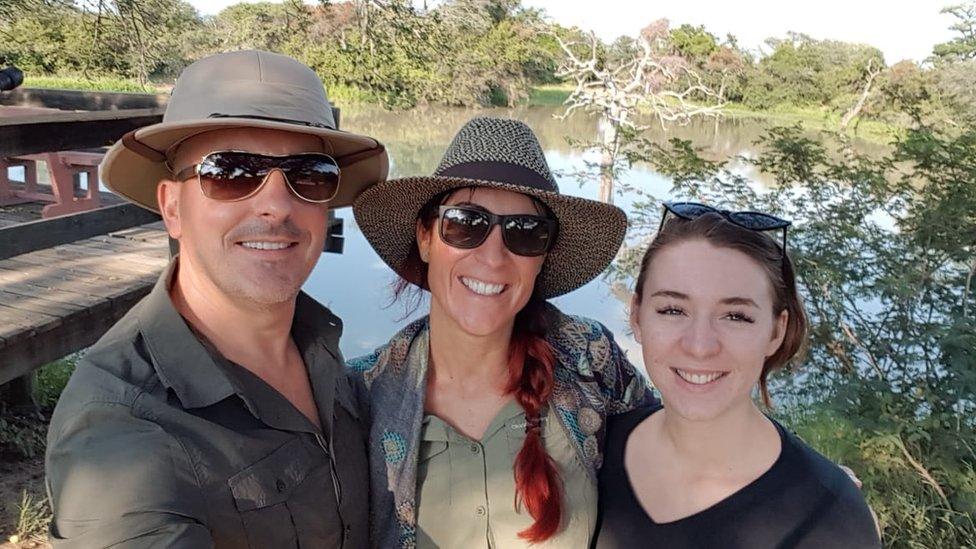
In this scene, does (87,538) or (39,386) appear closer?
(87,538)

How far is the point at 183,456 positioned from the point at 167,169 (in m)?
0.82

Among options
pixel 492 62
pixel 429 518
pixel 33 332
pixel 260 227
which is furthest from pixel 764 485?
pixel 492 62

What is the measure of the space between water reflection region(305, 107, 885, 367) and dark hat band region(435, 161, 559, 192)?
73 centimetres

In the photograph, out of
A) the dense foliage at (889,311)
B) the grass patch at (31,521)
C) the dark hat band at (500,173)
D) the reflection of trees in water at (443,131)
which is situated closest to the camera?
the dark hat band at (500,173)

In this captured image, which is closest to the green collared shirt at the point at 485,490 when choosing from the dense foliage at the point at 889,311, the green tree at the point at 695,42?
the dense foliage at the point at 889,311

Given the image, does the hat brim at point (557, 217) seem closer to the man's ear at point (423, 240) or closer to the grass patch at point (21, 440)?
the man's ear at point (423, 240)

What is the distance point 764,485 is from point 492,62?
19376 millimetres

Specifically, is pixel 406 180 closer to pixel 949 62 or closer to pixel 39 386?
pixel 39 386

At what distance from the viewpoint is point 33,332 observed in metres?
3.32

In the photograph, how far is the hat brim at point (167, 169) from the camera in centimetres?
Answer: 144

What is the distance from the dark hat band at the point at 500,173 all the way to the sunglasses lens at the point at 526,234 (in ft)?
0.28

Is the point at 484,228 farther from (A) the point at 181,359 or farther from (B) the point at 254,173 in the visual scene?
(A) the point at 181,359

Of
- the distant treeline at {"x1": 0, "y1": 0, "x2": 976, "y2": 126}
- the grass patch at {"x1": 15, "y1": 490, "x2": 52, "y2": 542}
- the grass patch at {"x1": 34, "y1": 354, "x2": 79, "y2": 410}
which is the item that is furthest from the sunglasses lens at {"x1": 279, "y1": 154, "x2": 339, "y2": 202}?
the distant treeline at {"x1": 0, "y1": 0, "x2": 976, "y2": 126}

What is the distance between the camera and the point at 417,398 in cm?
175
